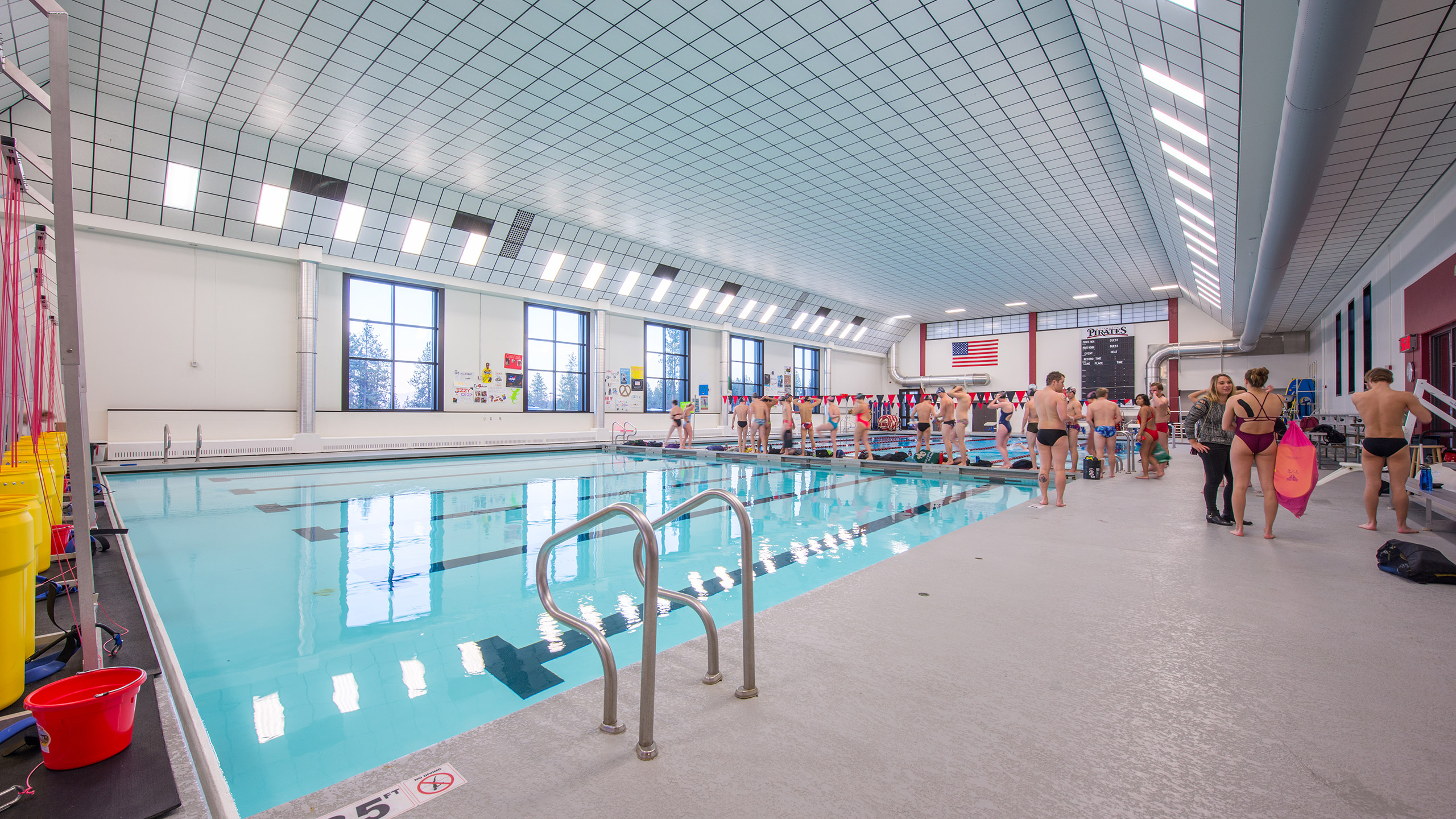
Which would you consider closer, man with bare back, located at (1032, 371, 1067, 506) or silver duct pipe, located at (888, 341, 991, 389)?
man with bare back, located at (1032, 371, 1067, 506)

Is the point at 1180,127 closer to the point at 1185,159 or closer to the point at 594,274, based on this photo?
the point at 1185,159

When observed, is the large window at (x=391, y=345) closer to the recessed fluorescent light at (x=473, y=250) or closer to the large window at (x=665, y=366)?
the recessed fluorescent light at (x=473, y=250)

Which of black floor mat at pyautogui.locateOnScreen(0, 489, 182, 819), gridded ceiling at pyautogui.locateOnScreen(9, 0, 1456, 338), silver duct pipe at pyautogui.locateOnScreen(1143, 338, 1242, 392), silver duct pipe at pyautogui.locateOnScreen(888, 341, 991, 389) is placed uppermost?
gridded ceiling at pyautogui.locateOnScreen(9, 0, 1456, 338)

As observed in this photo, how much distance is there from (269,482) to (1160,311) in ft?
96.1

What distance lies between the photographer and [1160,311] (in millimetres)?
23547

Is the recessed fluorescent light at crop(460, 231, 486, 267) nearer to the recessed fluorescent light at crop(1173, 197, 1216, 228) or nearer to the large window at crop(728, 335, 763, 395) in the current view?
the large window at crop(728, 335, 763, 395)

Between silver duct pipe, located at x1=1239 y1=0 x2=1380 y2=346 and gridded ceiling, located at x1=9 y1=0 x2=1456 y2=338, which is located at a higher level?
gridded ceiling, located at x1=9 y1=0 x2=1456 y2=338

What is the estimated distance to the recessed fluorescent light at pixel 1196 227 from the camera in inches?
429

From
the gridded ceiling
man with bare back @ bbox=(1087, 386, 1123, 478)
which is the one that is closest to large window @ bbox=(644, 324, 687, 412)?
the gridded ceiling

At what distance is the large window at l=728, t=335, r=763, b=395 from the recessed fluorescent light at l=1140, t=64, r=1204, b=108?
16.9 meters

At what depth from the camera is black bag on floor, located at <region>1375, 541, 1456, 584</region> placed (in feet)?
11.1

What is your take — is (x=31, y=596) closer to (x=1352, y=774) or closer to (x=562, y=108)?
(x=1352, y=774)

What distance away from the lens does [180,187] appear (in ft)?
34.6

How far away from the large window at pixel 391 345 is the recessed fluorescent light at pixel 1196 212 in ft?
53.9
